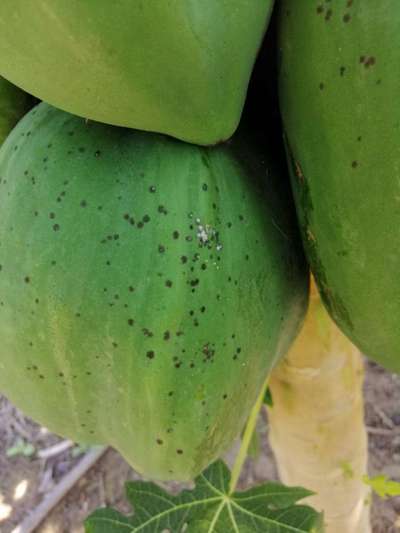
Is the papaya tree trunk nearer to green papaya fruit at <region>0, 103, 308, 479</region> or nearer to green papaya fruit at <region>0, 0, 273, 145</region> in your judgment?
green papaya fruit at <region>0, 103, 308, 479</region>

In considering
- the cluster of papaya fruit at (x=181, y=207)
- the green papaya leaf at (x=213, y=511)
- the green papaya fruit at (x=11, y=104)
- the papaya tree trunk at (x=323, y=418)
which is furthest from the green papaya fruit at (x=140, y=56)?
the green papaya leaf at (x=213, y=511)

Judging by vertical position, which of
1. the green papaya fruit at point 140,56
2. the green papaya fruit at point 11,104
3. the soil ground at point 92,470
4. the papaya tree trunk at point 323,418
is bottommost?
the soil ground at point 92,470

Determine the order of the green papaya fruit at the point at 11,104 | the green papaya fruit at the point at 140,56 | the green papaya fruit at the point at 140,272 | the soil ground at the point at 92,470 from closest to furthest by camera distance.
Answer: the green papaya fruit at the point at 140,56 → the green papaya fruit at the point at 140,272 → the green papaya fruit at the point at 11,104 → the soil ground at the point at 92,470

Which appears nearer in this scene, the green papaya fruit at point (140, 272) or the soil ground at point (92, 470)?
the green papaya fruit at point (140, 272)

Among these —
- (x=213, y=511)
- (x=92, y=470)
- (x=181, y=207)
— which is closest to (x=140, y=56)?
(x=181, y=207)

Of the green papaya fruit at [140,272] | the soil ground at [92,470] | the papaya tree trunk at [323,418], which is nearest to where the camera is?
the green papaya fruit at [140,272]

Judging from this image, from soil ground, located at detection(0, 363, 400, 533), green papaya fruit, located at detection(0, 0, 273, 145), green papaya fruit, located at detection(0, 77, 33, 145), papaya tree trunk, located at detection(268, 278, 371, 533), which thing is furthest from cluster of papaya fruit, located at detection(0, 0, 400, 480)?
soil ground, located at detection(0, 363, 400, 533)

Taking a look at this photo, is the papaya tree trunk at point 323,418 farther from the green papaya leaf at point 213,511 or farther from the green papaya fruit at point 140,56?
the green papaya fruit at point 140,56
